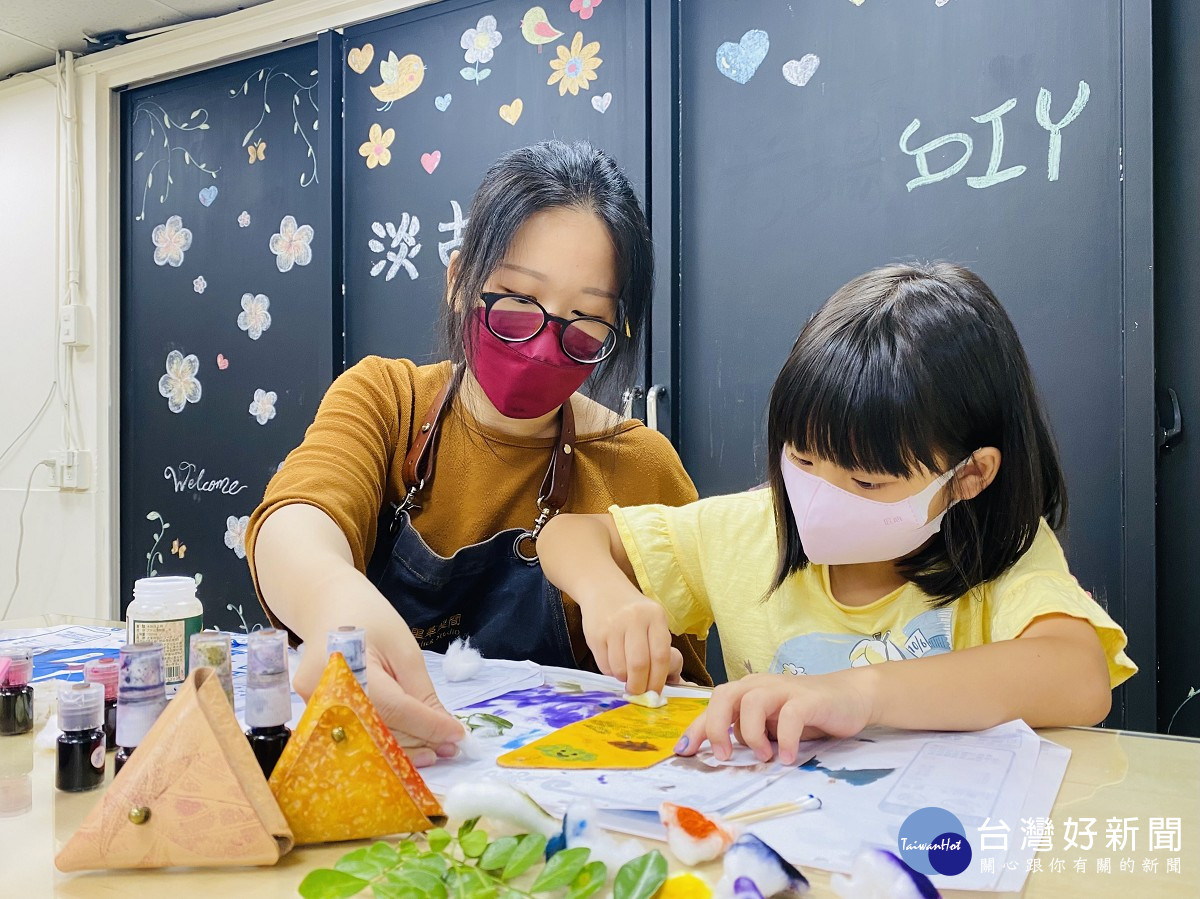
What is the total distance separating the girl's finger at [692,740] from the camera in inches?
27.7

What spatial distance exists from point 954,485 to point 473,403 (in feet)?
2.23

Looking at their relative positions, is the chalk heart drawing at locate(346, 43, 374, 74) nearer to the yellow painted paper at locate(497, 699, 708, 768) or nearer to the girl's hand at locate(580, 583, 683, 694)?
the girl's hand at locate(580, 583, 683, 694)

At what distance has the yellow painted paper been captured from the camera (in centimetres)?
69

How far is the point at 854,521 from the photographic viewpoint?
0.94m

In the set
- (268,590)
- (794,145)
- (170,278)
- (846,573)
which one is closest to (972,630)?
(846,573)

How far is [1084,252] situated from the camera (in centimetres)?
168

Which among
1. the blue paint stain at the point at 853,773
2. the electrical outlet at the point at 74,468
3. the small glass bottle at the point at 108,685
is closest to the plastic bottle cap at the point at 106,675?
the small glass bottle at the point at 108,685

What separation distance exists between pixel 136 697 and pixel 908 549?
0.74 meters

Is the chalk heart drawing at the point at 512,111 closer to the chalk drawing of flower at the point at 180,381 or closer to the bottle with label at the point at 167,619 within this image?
the chalk drawing of flower at the point at 180,381

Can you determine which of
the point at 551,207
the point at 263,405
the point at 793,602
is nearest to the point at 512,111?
the point at 263,405

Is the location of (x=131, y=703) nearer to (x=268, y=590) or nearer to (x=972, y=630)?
Result: (x=268, y=590)

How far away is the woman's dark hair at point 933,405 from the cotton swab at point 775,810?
403mm

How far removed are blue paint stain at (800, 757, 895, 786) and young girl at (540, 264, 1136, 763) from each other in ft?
0.20

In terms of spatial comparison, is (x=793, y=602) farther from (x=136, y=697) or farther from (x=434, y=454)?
(x=136, y=697)
